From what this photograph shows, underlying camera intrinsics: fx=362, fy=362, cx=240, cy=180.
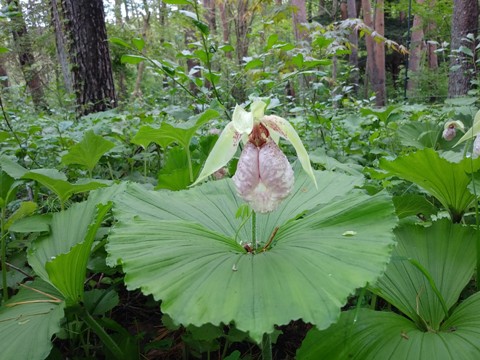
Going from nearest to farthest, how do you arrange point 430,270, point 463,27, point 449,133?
point 430,270 → point 449,133 → point 463,27

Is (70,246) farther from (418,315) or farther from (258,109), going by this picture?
(418,315)

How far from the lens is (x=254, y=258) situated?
75 centimetres

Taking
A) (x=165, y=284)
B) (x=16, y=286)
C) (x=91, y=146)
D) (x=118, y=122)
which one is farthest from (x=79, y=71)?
(x=165, y=284)

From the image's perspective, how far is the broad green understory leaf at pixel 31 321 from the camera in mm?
842

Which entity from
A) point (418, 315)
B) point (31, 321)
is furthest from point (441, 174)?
point (31, 321)

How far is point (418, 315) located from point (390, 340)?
Result: 0.13 metres

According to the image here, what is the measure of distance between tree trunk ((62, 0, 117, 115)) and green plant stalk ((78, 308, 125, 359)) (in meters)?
3.27

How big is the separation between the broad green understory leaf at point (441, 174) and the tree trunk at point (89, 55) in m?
3.44

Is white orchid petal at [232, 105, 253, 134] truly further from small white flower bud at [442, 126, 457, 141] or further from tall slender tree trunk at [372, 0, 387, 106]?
tall slender tree trunk at [372, 0, 387, 106]

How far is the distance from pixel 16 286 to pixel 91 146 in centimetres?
63

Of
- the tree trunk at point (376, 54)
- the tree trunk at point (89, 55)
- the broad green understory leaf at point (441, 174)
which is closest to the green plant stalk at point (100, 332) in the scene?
the broad green understory leaf at point (441, 174)

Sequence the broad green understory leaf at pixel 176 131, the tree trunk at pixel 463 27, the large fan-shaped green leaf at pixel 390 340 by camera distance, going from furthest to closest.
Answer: the tree trunk at pixel 463 27 < the broad green understory leaf at pixel 176 131 < the large fan-shaped green leaf at pixel 390 340

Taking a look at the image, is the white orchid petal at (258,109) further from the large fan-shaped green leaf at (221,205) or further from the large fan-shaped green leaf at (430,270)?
the large fan-shaped green leaf at (430,270)

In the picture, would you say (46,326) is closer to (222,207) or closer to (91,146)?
(222,207)
